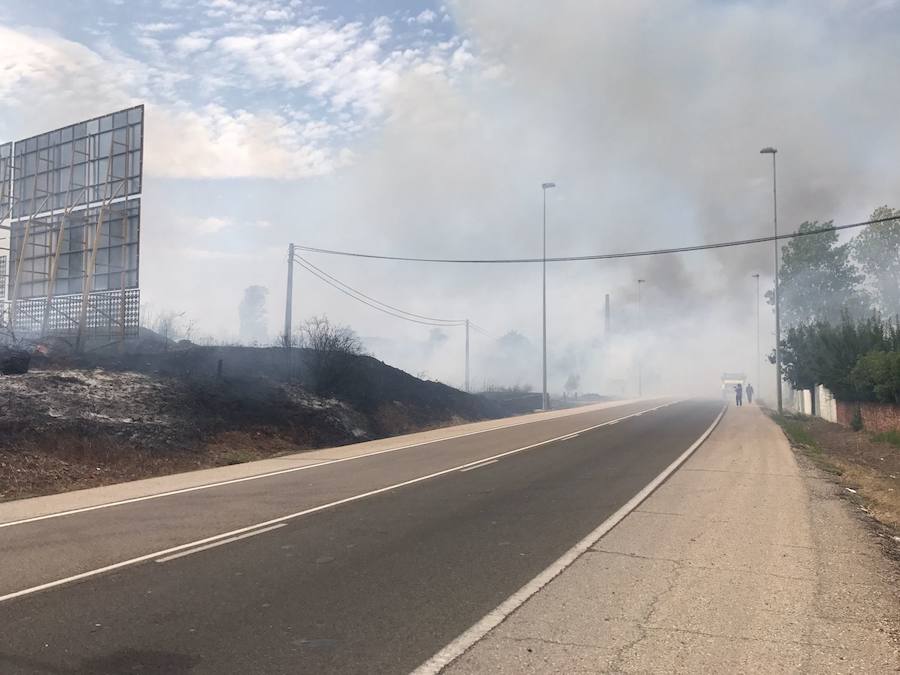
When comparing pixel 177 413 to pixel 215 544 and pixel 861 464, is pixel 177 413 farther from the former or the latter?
pixel 861 464

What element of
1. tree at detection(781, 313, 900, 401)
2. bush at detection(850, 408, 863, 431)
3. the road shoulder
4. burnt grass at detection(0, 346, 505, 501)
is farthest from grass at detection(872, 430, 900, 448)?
burnt grass at detection(0, 346, 505, 501)

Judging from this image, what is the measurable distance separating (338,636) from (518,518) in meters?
4.09

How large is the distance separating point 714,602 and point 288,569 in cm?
351

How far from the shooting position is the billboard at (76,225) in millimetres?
22984

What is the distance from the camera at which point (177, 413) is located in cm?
1689

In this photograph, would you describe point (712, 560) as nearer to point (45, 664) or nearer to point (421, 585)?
point (421, 585)

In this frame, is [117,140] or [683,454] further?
[117,140]

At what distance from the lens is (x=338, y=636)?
14.1 ft

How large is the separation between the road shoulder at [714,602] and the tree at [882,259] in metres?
45.8

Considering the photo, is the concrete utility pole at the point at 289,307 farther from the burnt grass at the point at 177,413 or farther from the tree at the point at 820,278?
the tree at the point at 820,278

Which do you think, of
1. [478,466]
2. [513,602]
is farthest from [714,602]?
[478,466]

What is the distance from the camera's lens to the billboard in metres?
23.0

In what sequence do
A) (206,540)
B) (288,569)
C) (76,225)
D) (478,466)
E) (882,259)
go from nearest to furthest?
(288,569), (206,540), (478,466), (76,225), (882,259)

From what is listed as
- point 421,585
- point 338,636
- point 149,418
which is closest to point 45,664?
point 338,636
